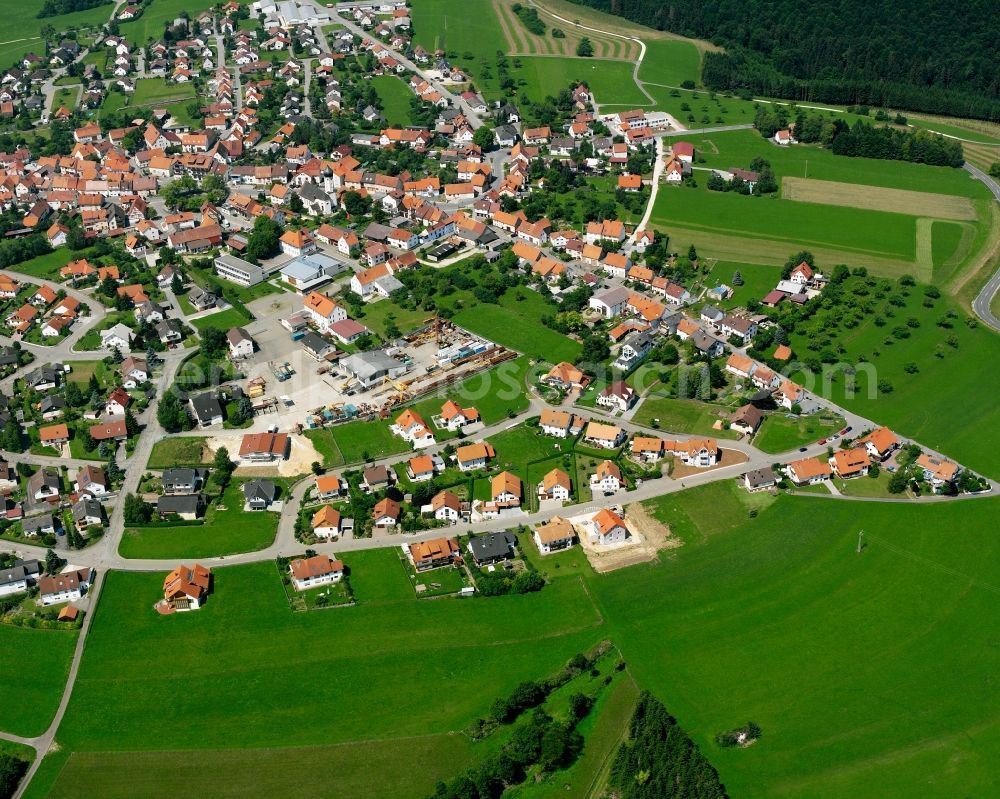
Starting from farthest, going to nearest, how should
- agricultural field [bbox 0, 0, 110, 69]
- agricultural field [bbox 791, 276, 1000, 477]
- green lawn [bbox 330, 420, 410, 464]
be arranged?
agricultural field [bbox 0, 0, 110, 69] → agricultural field [bbox 791, 276, 1000, 477] → green lawn [bbox 330, 420, 410, 464]

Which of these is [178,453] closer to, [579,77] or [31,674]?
[31,674]

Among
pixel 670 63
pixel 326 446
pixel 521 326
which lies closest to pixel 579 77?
pixel 670 63

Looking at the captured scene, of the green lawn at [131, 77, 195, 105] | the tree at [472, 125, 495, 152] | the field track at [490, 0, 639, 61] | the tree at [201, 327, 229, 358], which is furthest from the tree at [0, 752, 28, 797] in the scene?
the field track at [490, 0, 639, 61]

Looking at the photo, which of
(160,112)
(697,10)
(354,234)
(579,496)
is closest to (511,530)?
(579,496)

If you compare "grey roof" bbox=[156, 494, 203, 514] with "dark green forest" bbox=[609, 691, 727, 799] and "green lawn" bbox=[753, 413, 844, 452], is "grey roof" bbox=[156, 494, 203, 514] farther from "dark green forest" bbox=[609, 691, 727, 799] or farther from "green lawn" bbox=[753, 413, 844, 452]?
"green lawn" bbox=[753, 413, 844, 452]

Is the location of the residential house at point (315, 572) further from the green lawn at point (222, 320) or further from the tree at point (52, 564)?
the green lawn at point (222, 320)

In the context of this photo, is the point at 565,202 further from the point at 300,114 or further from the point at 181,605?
the point at 181,605
